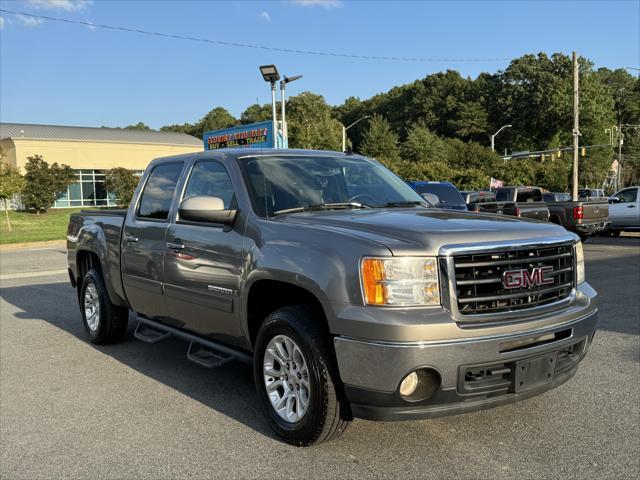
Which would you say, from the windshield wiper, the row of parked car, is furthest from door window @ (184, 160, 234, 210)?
the row of parked car

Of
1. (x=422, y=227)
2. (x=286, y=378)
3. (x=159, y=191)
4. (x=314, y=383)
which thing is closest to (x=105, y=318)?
(x=159, y=191)

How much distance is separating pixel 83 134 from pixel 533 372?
52254 mm

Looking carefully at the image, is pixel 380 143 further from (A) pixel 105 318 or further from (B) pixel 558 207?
(A) pixel 105 318

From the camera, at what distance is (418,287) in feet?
10.5

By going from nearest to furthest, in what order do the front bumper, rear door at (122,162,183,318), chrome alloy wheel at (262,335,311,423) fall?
the front bumper
chrome alloy wheel at (262,335,311,423)
rear door at (122,162,183,318)

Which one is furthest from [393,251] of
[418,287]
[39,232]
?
[39,232]

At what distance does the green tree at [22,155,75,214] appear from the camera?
37.8 meters

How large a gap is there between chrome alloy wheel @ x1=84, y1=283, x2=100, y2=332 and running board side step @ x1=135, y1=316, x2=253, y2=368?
4.64 feet

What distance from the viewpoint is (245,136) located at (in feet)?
102

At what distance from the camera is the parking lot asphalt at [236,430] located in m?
3.42

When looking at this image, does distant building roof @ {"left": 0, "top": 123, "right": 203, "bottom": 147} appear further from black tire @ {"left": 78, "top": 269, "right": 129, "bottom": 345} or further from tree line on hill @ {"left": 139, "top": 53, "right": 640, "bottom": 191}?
black tire @ {"left": 78, "top": 269, "right": 129, "bottom": 345}

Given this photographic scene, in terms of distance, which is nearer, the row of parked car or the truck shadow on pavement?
the truck shadow on pavement

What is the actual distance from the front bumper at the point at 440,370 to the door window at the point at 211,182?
1731 mm

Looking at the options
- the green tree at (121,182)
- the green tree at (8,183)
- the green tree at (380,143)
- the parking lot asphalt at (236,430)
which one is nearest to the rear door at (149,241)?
the parking lot asphalt at (236,430)
